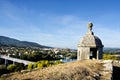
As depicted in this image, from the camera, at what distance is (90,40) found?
17453mm

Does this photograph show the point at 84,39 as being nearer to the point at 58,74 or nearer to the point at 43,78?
the point at 58,74

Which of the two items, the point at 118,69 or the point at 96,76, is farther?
the point at 118,69

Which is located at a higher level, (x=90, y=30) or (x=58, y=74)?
(x=90, y=30)

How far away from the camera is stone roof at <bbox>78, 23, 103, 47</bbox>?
17359mm

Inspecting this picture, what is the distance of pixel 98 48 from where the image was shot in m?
17.7

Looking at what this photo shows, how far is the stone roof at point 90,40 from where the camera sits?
57.0 feet

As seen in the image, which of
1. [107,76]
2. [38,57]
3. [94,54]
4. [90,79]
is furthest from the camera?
[38,57]

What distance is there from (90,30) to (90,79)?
30.6 feet

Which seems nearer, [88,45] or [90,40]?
[88,45]

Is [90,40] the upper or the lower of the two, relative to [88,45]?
upper

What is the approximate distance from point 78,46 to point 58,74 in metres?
8.79

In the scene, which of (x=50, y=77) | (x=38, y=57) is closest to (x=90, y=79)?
(x=50, y=77)

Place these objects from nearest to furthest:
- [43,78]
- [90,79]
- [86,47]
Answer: [43,78] → [90,79] → [86,47]

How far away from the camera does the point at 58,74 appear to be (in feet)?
30.3
